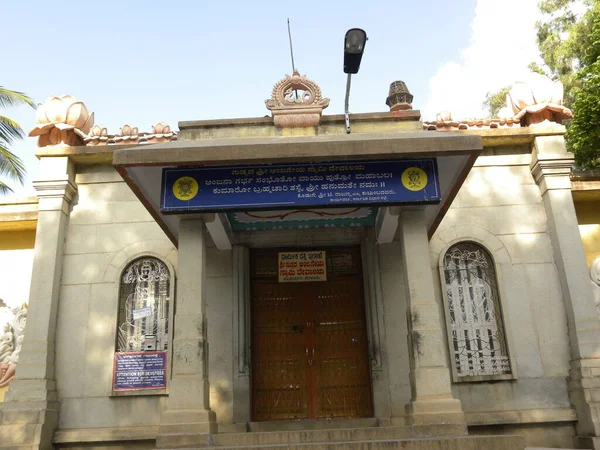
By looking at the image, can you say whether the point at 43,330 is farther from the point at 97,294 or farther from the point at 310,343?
the point at 310,343

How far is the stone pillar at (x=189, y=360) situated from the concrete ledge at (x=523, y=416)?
174 inches

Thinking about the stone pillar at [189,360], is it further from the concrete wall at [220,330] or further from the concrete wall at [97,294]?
the concrete wall at [97,294]

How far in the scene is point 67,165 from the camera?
9812 mm

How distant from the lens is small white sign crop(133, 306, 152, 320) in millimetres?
9402

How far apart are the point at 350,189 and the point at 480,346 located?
4200 millimetres

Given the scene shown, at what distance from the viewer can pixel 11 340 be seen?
31.4 feet

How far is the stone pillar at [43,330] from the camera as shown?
8133 millimetres

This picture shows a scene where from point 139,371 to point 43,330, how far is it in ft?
5.64

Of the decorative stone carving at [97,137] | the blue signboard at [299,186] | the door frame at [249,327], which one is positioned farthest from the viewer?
the decorative stone carving at [97,137]

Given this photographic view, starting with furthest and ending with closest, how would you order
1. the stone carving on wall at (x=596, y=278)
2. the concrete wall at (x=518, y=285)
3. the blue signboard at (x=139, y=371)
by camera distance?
the stone carving on wall at (x=596, y=278)
the blue signboard at (x=139, y=371)
the concrete wall at (x=518, y=285)

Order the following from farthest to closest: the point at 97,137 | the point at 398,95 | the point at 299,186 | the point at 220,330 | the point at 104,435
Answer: the point at 398,95
the point at 97,137
the point at 220,330
the point at 104,435
the point at 299,186

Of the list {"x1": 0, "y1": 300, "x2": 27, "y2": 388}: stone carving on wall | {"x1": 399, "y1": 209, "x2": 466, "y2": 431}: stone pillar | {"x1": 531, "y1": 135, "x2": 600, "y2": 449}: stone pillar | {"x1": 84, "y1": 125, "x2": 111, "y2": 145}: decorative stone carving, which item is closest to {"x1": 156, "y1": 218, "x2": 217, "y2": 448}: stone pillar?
{"x1": 399, "y1": 209, "x2": 466, "y2": 431}: stone pillar

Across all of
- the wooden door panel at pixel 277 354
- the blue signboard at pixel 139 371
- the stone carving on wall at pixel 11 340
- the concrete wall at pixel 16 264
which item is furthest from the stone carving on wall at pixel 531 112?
the stone carving on wall at pixel 11 340

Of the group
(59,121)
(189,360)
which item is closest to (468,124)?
(189,360)
